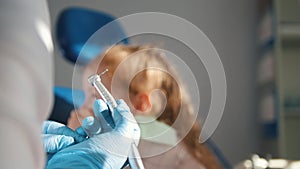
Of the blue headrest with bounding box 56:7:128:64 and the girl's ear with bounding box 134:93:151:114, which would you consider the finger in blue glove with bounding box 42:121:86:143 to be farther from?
the blue headrest with bounding box 56:7:128:64

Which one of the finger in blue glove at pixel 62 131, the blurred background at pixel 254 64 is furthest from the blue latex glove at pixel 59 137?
the blurred background at pixel 254 64

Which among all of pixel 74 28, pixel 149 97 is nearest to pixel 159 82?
pixel 149 97

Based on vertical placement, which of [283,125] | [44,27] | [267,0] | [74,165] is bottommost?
[283,125]

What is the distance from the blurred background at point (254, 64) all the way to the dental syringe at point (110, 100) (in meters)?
1.64

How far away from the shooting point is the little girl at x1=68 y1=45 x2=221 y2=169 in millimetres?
442

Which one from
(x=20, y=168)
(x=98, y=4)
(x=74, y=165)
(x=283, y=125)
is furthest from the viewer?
(x=98, y=4)

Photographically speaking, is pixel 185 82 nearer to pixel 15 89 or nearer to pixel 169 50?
pixel 169 50

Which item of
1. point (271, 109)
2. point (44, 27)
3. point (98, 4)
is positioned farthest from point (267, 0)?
point (44, 27)

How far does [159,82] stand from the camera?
479 mm

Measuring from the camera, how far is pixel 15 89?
236 millimetres

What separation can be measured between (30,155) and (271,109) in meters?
2.04

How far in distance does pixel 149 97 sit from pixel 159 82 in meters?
0.02

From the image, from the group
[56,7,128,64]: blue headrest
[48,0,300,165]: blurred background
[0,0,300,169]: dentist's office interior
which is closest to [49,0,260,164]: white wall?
[48,0,300,165]: blurred background

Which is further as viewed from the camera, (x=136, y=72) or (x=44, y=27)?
(x=136, y=72)
